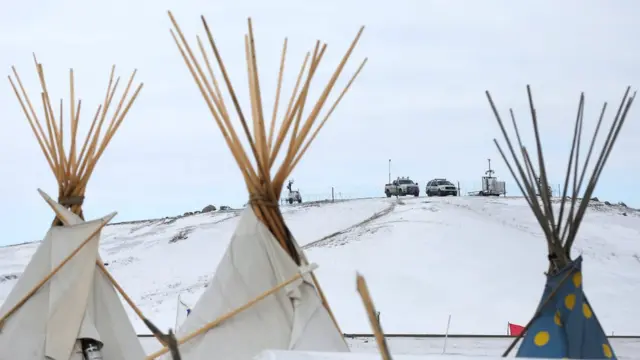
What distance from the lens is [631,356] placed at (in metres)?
7.78

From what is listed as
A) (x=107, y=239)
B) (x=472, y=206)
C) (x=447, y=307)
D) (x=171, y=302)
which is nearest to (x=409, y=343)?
(x=447, y=307)

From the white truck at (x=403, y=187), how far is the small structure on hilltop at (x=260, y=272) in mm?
20007

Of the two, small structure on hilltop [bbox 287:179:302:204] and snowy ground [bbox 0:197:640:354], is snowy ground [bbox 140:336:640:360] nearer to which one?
snowy ground [bbox 0:197:640:354]

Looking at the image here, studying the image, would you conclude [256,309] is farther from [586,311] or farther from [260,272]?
[586,311]

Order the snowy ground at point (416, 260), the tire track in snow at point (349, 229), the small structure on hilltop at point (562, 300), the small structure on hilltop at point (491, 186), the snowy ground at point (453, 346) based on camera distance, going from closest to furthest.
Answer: the small structure on hilltop at point (562, 300) < the snowy ground at point (453, 346) < the snowy ground at point (416, 260) < the tire track in snow at point (349, 229) < the small structure on hilltop at point (491, 186)

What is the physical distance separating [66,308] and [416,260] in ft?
31.6

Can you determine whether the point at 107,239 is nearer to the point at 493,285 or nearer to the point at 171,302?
the point at 171,302

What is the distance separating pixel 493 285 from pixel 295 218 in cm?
707

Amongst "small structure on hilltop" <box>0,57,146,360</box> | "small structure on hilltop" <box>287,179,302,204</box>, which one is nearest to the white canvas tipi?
"small structure on hilltop" <box>0,57,146,360</box>

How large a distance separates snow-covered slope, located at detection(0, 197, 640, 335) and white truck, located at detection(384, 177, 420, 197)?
3666mm

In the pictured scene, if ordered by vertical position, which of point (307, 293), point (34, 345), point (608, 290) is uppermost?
point (307, 293)

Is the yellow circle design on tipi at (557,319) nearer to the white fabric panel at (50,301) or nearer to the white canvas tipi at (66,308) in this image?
the white canvas tipi at (66,308)

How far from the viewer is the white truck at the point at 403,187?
2550 centimetres

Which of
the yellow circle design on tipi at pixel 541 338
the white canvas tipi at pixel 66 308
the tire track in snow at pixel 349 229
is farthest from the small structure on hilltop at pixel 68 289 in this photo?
the tire track in snow at pixel 349 229
